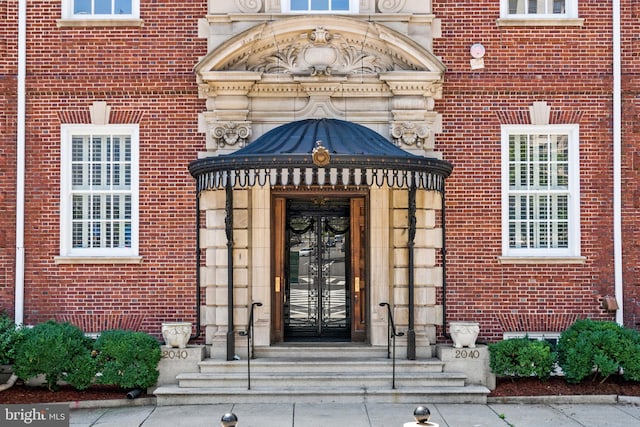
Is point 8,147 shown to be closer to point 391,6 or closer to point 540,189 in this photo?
point 391,6

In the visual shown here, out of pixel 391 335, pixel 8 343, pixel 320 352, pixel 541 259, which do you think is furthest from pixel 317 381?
pixel 8 343

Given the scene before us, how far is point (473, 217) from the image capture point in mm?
13188

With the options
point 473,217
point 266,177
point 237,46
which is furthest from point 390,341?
point 237,46

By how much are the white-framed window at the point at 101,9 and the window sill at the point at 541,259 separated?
7.28 m

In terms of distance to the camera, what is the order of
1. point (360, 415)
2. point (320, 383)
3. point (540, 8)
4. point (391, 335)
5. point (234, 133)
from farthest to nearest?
point (540, 8), point (234, 133), point (391, 335), point (320, 383), point (360, 415)

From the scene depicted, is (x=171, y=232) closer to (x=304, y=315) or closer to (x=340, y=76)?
(x=304, y=315)

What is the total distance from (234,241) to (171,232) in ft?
3.69

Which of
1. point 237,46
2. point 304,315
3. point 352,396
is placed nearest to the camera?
point 352,396

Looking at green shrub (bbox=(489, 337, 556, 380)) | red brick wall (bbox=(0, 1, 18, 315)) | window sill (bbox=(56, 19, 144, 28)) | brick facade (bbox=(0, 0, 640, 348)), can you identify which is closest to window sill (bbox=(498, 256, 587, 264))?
brick facade (bbox=(0, 0, 640, 348))

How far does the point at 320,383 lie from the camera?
465 inches

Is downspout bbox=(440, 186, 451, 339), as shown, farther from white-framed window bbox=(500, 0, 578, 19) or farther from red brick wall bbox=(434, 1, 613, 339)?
white-framed window bbox=(500, 0, 578, 19)

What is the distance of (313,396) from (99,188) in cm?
499

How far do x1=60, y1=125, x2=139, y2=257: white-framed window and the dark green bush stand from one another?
Answer: 7.18 metres

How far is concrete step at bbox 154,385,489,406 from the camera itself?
11.5 metres
